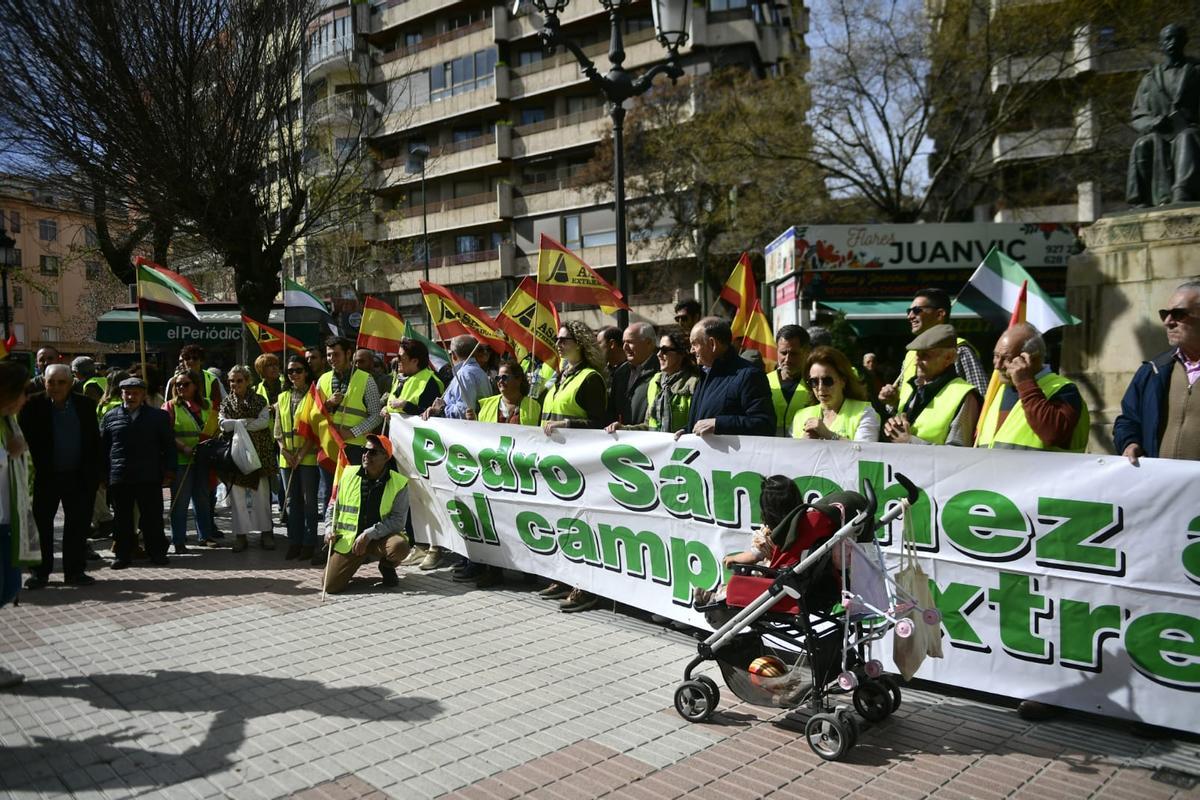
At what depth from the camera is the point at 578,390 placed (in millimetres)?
6980

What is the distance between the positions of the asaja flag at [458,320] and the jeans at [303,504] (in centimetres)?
189

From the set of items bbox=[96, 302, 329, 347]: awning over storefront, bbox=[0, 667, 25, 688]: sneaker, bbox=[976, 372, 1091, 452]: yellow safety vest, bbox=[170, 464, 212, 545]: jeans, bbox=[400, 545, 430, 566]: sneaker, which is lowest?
bbox=[400, 545, 430, 566]: sneaker

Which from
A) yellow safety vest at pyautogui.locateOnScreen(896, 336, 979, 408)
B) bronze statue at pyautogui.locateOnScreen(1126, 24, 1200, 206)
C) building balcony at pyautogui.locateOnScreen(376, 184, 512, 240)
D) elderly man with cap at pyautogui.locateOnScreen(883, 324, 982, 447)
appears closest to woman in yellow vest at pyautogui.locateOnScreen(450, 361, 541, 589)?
yellow safety vest at pyautogui.locateOnScreen(896, 336, 979, 408)

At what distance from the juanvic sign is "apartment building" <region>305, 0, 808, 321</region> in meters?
22.9

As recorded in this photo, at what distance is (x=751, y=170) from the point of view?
86.0ft

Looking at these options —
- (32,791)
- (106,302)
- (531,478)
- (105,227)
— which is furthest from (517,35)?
(32,791)

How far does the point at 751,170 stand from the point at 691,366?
834 inches

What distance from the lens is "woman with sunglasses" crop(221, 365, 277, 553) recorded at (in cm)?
924

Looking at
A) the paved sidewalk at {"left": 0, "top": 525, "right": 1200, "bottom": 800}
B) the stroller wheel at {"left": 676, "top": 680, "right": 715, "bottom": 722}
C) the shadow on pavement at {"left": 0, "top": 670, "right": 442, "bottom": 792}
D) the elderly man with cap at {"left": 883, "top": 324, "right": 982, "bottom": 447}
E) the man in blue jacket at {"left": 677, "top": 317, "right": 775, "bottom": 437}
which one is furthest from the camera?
the man in blue jacket at {"left": 677, "top": 317, "right": 775, "bottom": 437}

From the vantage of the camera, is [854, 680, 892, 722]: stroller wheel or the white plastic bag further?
the white plastic bag

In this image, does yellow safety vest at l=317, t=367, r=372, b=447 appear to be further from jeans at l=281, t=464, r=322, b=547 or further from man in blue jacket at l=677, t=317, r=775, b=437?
man in blue jacket at l=677, t=317, r=775, b=437

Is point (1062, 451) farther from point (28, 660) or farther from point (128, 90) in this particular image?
point (128, 90)

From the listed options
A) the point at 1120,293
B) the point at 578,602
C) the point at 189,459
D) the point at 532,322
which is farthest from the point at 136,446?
the point at 1120,293

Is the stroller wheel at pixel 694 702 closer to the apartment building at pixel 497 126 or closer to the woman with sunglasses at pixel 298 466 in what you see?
the woman with sunglasses at pixel 298 466
